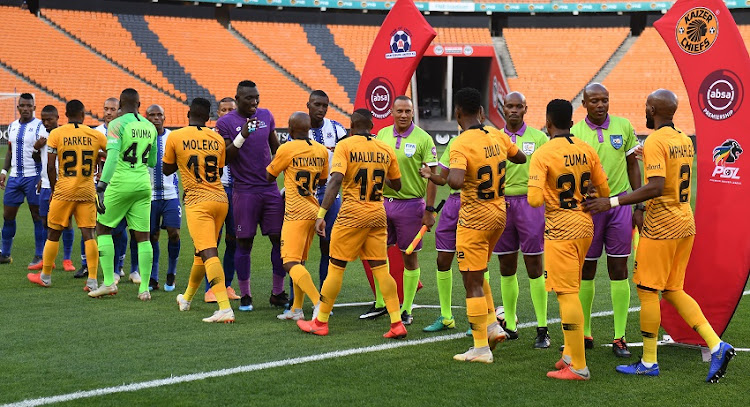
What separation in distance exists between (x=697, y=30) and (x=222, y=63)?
36402mm

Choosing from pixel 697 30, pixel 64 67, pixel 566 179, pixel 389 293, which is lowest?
pixel 389 293

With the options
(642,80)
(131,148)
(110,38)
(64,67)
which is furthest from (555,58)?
(131,148)

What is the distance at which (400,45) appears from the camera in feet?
30.4

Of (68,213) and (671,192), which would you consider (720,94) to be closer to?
(671,192)

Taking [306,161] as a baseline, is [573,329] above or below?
below

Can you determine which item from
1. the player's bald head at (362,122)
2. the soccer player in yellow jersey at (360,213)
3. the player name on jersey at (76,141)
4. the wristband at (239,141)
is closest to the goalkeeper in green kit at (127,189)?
the player name on jersey at (76,141)

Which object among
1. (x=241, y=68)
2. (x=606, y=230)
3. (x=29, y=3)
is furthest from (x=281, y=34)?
(x=606, y=230)

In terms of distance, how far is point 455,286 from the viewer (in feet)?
33.6

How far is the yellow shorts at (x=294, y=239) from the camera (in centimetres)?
777

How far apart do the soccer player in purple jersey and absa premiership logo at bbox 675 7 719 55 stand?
4.14 m

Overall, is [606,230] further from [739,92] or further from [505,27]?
[505,27]

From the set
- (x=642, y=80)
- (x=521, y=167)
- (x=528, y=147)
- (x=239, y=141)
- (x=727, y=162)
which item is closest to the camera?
(x=727, y=162)

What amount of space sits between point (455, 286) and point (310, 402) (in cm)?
531

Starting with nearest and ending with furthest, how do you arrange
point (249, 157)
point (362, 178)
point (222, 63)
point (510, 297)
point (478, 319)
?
point (478, 319), point (362, 178), point (510, 297), point (249, 157), point (222, 63)
